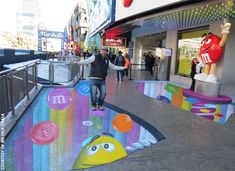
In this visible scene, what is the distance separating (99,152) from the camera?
12.7ft

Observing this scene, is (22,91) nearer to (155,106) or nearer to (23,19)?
(155,106)

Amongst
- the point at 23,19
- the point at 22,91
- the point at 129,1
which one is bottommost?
the point at 22,91

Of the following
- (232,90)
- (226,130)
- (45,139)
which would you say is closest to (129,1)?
(232,90)

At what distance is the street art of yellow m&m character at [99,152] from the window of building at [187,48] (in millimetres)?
10215

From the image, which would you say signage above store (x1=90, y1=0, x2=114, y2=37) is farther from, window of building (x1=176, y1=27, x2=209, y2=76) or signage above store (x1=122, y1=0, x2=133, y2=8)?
window of building (x1=176, y1=27, x2=209, y2=76)

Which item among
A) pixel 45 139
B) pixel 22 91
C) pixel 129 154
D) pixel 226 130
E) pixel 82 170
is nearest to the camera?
pixel 82 170

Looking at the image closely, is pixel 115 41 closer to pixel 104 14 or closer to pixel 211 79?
pixel 104 14

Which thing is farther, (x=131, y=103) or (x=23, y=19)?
(x=23, y=19)

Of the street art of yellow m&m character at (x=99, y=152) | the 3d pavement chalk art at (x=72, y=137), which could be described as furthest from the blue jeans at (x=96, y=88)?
the street art of yellow m&m character at (x=99, y=152)

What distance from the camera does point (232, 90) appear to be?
10609mm

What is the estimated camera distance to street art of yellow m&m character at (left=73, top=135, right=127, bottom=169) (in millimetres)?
3510

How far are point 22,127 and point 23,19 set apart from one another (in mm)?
90040

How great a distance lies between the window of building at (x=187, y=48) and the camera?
1302cm

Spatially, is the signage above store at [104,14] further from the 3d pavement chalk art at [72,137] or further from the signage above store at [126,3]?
the 3d pavement chalk art at [72,137]
